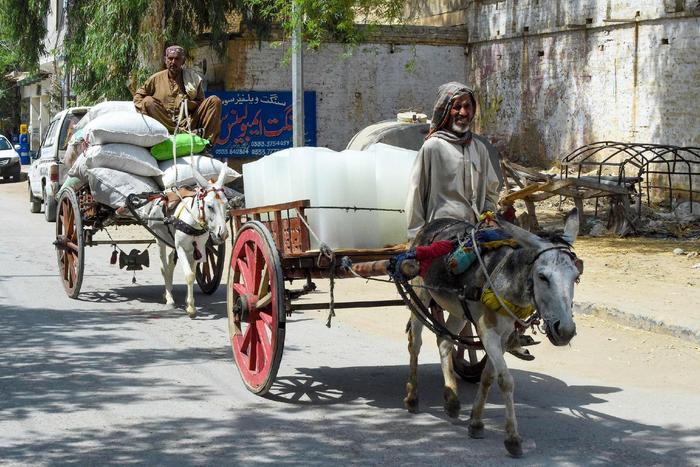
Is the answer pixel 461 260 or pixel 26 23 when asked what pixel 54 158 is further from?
pixel 461 260

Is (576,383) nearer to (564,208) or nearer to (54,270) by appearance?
(54,270)

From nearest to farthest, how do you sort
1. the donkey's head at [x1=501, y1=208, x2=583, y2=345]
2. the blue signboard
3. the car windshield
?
the donkey's head at [x1=501, y1=208, x2=583, y2=345]
the car windshield
the blue signboard

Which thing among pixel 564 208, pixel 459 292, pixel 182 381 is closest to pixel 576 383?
pixel 459 292

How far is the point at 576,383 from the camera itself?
298 inches

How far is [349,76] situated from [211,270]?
44.1 feet

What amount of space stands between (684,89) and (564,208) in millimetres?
3004

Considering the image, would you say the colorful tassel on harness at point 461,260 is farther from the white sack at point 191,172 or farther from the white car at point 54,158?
the white car at point 54,158

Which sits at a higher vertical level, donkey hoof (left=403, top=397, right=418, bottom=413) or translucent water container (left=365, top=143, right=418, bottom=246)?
translucent water container (left=365, top=143, right=418, bottom=246)

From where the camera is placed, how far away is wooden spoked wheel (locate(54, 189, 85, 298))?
10.7 meters

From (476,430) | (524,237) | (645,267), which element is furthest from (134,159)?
(645,267)

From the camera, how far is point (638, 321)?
9625 millimetres

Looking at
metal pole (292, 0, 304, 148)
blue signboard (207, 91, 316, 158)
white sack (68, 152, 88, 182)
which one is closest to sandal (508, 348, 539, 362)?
white sack (68, 152, 88, 182)

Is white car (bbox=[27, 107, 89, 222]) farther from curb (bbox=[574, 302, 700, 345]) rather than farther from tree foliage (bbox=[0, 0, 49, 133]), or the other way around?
curb (bbox=[574, 302, 700, 345])

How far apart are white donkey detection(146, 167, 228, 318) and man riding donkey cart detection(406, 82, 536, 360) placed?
3503 mm
